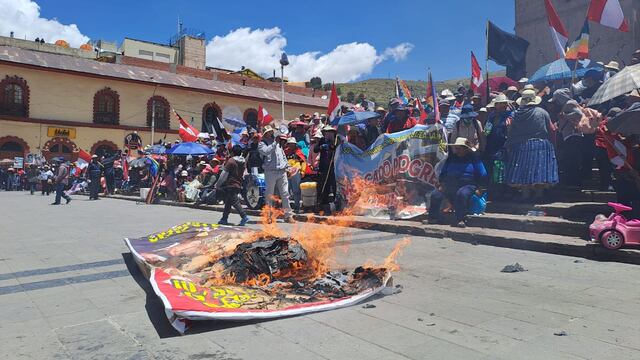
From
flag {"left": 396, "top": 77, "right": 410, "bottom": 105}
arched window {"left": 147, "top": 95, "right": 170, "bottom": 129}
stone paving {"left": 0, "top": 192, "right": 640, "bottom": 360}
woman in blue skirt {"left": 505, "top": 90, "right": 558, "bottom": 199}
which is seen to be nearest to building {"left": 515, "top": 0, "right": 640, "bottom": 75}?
flag {"left": 396, "top": 77, "right": 410, "bottom": 105}

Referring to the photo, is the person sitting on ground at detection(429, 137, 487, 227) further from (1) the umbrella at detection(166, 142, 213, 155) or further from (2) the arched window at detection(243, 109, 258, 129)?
(2) the arched window at detection(243, 109, 258, 129)

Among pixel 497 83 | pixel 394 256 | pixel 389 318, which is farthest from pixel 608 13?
pixel 389 318

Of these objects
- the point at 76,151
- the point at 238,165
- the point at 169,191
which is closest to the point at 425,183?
the point at 238,165

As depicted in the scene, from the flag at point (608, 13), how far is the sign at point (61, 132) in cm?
3608

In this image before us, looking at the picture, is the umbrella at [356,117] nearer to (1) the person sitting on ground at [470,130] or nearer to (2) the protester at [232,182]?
(1) the person sitting on ground at [470,130]

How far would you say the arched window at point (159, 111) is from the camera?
39.6 metres

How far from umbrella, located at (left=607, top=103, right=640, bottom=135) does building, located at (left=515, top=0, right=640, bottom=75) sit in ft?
40.8

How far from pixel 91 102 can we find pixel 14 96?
5.22 meters

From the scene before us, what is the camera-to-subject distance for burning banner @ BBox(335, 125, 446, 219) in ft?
31.9

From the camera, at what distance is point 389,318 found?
3.89 metres

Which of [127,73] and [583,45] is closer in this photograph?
[583,45]

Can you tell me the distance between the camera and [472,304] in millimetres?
4227

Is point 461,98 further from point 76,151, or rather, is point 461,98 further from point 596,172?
point 76,151

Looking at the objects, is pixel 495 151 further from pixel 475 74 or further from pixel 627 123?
pixel 475 74
